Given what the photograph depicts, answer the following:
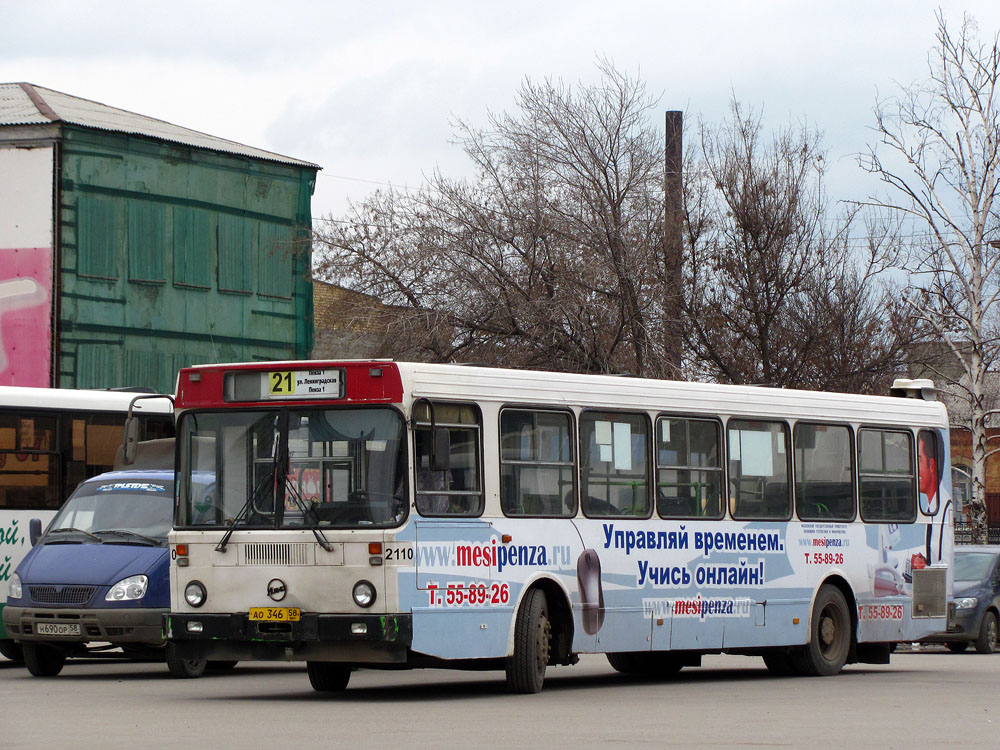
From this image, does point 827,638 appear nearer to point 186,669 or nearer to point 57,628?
point 186,669

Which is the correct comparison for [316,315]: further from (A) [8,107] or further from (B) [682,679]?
(B) [682,679]

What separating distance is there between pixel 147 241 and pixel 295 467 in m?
21.4

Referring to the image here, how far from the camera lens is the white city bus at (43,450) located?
1905cm

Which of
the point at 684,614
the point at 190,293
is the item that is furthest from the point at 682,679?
the point at 190,293

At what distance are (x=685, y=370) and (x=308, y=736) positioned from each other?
22636mm

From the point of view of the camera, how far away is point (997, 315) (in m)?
48.8

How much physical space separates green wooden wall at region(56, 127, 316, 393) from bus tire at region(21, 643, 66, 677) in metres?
15.9

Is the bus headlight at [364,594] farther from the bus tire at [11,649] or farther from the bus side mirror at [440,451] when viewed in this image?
the bus tire at [11,649]

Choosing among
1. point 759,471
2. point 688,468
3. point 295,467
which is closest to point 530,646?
point 295,467

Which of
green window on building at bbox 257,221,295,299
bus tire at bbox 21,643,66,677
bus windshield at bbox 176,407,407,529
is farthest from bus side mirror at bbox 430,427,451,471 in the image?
green window on building at bbox 257,221,295,299

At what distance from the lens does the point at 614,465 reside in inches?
603

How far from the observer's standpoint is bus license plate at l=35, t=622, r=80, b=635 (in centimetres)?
1606

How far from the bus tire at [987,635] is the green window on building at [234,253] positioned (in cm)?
1711

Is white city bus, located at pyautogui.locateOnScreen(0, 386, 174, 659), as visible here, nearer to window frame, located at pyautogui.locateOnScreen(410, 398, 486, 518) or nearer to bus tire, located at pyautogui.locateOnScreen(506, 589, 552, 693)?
bus tire, located at pyautogui.locateOnScreen(506, 589, 552, 693)
